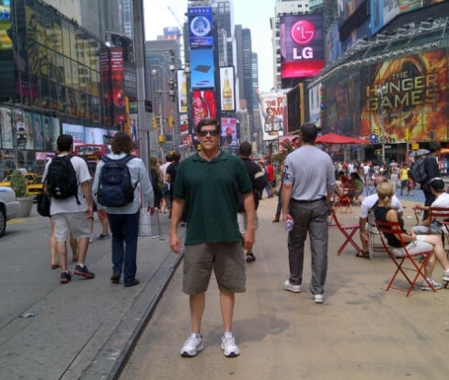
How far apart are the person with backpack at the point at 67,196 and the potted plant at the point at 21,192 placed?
10793 mm

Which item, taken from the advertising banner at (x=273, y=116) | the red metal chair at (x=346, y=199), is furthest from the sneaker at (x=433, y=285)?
the advertising banner at (x=273, y=116)

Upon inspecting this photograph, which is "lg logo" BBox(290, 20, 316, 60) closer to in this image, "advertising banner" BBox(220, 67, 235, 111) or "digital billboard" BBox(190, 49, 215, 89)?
"digital billboard" BBox(190, 49, 215, 89)

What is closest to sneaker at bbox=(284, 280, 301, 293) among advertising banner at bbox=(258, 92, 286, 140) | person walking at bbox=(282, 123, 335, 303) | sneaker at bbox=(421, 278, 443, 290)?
person walking at bbox=(282, 123, 335, 303)

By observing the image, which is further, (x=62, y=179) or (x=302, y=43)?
(x=302, y=43)

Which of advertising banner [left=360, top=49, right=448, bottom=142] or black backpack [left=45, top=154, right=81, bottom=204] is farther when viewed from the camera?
advertising banner [left=360, top=49, right=448, bottom=142]

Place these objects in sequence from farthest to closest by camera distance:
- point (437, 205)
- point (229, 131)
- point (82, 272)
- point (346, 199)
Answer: point (229, 131)
point (346, 199)
point (437, 205)
point (82, 272)

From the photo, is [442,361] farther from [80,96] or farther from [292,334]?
[80,96]

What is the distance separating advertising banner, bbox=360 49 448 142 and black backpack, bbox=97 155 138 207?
42.0 m

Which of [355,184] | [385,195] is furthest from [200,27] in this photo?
[385,195]

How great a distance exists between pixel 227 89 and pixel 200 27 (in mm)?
23583

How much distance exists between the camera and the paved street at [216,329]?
3.99m

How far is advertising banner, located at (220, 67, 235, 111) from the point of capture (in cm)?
12825

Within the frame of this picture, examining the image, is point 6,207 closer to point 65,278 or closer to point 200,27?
point 65,278

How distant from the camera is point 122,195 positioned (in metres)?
6.01
